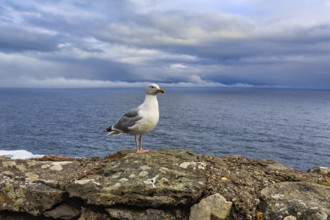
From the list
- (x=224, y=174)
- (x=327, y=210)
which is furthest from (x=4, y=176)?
(x=327, y=210)

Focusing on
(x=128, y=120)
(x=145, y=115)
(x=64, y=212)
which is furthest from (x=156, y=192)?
(x=128, y=120)

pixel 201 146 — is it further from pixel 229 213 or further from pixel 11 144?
pixel 229 213

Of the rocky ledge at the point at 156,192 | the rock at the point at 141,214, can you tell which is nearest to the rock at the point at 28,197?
the rocky ledge at the point at 156,192

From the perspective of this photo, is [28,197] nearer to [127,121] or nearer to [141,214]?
[141,214]

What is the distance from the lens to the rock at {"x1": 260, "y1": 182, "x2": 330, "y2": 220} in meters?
7.24

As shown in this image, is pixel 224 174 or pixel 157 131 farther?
pixel 157 131

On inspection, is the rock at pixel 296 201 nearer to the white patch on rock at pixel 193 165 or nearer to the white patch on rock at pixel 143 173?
the white patch on rock at pixel 193 165

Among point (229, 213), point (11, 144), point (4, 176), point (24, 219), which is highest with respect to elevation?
point (4, 176)

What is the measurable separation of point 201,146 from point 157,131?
16.2 meters

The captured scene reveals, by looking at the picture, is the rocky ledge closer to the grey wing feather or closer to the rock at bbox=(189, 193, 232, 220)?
the rock at bbox=(189, 193, 232, 220)

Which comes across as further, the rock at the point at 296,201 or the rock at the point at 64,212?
the rock at the point at 64,212

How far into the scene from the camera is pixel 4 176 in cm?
869

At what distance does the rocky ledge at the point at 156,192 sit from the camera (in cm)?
765

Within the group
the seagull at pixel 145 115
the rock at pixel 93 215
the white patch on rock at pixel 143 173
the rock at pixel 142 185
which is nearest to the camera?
the rock at pixel 142 185
